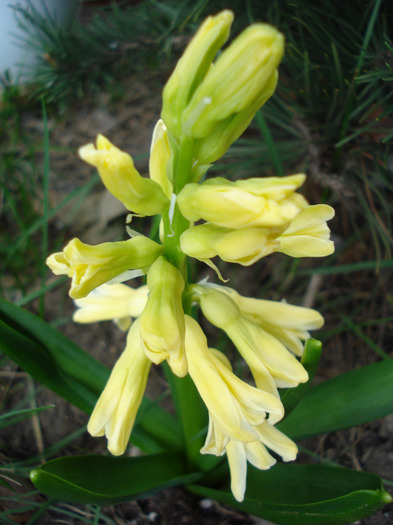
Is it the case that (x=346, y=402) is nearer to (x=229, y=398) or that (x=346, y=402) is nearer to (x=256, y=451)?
(x=256, y=451)

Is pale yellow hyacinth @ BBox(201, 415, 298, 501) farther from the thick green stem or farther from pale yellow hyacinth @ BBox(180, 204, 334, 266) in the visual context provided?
pale yellow hyacinth @ BBox(180, 204, 334, 266)

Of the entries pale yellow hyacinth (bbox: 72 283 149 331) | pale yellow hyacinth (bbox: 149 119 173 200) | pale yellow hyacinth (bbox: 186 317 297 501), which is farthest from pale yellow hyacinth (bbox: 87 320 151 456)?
pale yellow hyacinth (bbox: 149 119 173 200)

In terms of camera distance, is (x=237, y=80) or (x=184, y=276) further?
(x=184, y=276)

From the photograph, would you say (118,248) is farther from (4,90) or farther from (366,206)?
(4,90)

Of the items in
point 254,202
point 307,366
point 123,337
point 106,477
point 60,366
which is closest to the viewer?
point 254,202

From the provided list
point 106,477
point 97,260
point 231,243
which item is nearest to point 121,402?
point 106,477

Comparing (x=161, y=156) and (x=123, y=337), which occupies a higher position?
(x=161, y=156)

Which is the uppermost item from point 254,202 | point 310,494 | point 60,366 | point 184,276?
point 254,202
